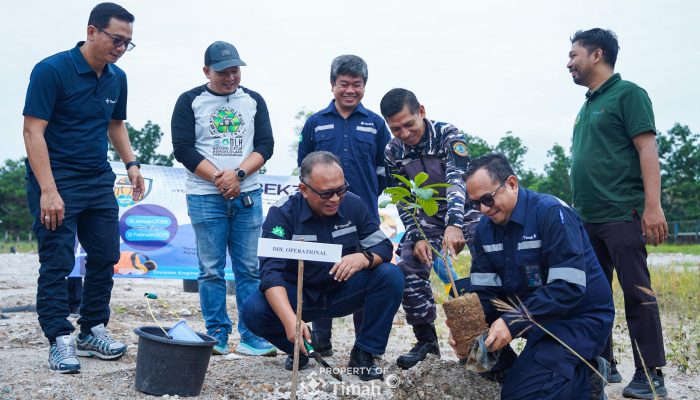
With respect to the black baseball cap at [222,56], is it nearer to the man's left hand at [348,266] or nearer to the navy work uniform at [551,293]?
the man's left hand at [348,266]

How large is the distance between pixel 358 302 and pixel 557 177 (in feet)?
175

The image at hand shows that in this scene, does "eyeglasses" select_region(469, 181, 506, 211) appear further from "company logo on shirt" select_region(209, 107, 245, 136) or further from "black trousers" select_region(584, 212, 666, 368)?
"company logo on shirt" select_region(209, 107, 245, 136)

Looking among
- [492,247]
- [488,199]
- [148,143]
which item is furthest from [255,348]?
[148,143]

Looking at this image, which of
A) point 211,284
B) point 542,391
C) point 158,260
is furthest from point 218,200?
point 158,260

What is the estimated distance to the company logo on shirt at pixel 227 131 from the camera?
4742mm

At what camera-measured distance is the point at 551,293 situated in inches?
121

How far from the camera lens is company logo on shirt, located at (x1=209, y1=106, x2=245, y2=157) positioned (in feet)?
15.6

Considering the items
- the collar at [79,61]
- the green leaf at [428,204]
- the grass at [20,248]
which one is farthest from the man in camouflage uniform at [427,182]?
the grass at [20,248]

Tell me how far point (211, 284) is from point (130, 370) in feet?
2.69

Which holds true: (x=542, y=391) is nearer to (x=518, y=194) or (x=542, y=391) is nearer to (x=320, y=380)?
(x=518, y=194)

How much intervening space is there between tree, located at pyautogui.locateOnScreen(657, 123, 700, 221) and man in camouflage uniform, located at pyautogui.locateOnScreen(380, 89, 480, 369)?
42.2m

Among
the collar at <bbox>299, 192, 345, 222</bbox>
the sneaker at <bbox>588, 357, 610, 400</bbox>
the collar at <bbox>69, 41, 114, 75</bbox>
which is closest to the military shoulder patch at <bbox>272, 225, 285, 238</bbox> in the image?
the collar at <bbox>299, 192, 345, 222</bbox>

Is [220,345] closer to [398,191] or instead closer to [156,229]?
[398,191]

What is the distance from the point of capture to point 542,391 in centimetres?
310
